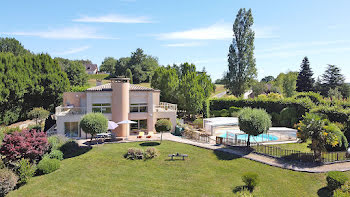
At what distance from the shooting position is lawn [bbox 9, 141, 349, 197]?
16.0 meters

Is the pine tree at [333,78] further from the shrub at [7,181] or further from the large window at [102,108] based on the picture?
the shrub at [7,181]

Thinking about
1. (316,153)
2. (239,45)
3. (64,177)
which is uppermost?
(239,45)

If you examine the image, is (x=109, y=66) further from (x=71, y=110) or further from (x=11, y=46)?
(x=71, y=110)

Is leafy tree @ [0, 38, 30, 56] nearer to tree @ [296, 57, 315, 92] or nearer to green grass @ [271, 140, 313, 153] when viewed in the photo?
green grass @ [271, 140, 313, 153]

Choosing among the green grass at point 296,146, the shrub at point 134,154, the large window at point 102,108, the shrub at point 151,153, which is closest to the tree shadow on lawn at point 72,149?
the shrub at point 134,154

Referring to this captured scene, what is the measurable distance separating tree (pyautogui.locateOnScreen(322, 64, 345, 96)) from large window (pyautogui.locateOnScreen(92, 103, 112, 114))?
66318mm

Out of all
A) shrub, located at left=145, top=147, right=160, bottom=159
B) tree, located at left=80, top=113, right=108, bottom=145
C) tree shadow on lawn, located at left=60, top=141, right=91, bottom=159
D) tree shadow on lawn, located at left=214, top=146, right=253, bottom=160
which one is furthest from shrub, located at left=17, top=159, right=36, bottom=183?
tree shadow on lawn, located at left=214, top=146, right=253, bottom=160

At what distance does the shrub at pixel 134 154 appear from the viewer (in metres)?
21.6

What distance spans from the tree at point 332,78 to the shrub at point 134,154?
67.5 metres

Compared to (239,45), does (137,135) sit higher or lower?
lower

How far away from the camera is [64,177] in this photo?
18484mm

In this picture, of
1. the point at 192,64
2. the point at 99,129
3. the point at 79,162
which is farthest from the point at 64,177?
the point at 192,64

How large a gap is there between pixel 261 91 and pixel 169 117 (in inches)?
2070

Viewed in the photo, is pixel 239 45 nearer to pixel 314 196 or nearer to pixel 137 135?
pixel 137 135
